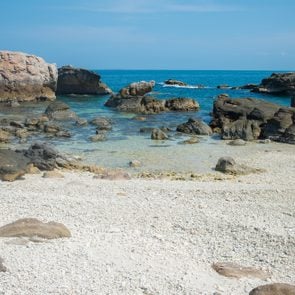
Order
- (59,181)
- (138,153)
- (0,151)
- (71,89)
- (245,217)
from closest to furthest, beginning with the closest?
1. (245,217)
2. (59,181)
3. (0,151)
4. (138,153)
5. (71,89)

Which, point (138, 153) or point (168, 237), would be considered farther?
point (138, 153)

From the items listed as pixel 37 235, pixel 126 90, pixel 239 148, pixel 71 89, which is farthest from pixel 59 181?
pixel 71 89

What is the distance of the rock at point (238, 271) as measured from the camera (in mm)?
8188

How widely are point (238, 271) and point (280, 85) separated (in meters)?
73.2

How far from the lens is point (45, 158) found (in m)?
18.8

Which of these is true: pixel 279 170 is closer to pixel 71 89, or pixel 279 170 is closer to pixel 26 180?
pixel 26 180

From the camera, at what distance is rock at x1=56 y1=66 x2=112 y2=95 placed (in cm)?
6831

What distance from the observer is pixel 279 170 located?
63.0ft

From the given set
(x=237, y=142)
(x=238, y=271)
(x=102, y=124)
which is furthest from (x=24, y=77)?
(x=238, y=271)

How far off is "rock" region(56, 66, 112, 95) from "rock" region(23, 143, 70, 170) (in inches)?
1971

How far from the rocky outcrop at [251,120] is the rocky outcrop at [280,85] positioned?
41.0 m

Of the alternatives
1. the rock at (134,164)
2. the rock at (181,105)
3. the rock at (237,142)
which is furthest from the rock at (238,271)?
the rock at (181,105)

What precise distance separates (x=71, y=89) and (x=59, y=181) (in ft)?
183

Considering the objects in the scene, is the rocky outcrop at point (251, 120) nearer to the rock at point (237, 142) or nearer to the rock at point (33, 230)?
the rock at point (237, 142)
